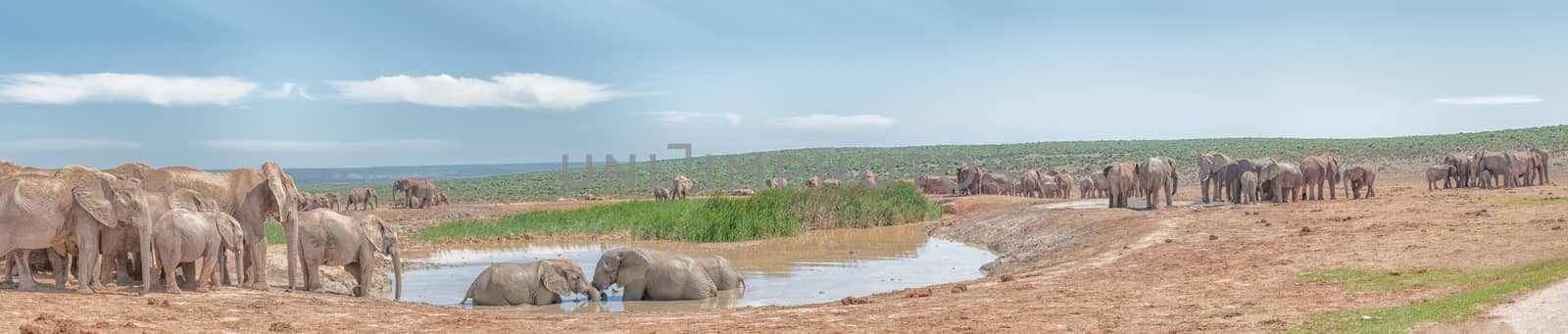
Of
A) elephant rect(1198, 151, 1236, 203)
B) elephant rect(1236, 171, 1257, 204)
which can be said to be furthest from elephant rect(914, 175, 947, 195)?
elephant rect(1236, 171, 1257, 204)

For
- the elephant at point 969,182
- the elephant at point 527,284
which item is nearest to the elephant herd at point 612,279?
the elephant at point 527,284

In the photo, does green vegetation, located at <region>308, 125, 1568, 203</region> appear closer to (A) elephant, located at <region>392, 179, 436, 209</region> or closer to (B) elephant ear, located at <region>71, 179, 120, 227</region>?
(A) elephant, located at <region>392, 179, 436, 209</region>

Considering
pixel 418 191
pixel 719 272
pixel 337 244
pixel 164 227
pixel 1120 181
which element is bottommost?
pixel 719 272

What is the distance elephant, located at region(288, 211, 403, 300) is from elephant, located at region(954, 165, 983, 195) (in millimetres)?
41255

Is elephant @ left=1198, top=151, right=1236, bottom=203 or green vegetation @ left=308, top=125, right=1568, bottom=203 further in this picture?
green vegetation @ left=308, top=125, right=1568, bottom=203

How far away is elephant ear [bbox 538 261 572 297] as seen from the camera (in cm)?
1567

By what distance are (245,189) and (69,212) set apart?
2.54m

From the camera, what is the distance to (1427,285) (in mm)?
12109

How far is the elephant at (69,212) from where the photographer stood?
11.7 meters

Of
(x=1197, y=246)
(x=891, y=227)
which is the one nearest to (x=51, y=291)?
(x=1197, y=246)

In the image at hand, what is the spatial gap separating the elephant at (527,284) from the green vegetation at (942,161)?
57061mm

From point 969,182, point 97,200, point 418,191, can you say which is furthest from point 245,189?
point 969,182

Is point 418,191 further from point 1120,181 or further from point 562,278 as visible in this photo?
point 562,278

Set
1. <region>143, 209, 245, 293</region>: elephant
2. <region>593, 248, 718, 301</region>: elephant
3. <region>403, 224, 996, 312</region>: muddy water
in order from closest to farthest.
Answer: <region>143, 209, 245, 293</region>: elephant < <region>593, 248, 718, 301</region>: elephant < <region>403, 224, 996, 312</region>: muddy water
